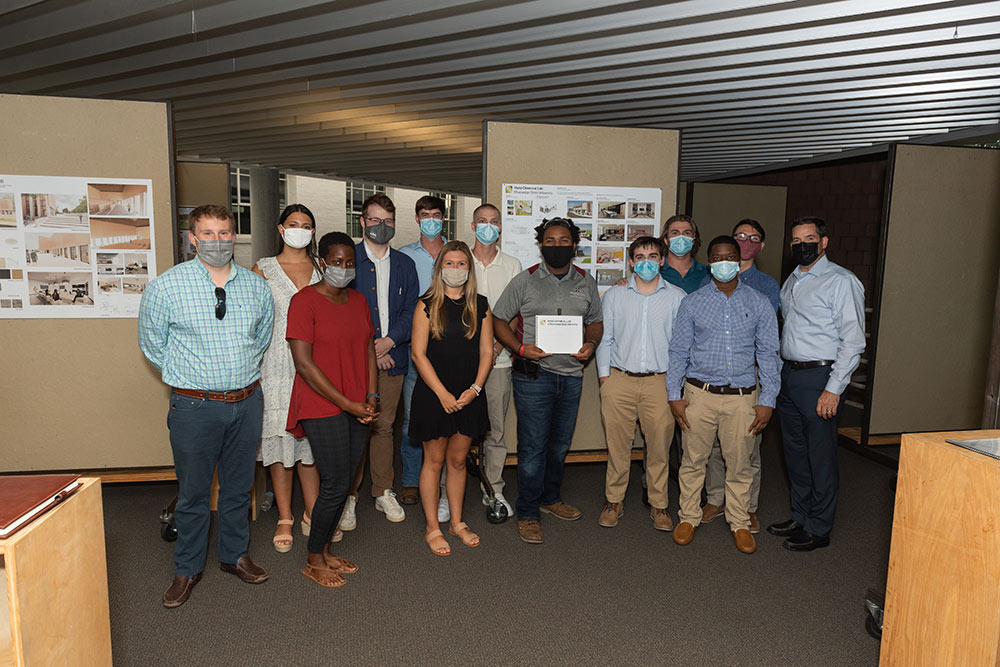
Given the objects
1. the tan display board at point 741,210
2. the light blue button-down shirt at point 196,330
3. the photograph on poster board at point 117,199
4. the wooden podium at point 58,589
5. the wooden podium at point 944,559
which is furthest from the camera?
the tan display board at point 741,210

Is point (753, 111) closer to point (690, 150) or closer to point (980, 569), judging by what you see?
point (690, 150)

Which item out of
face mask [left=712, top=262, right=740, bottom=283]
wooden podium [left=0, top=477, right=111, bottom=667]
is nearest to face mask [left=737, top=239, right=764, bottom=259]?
face mask [left=712, top=262, right=740, bottom=283]

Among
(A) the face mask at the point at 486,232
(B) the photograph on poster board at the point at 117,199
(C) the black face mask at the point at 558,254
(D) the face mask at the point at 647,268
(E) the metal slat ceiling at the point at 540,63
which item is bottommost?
(D) the face mask at the point at 647,268

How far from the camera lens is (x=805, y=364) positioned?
137 inches

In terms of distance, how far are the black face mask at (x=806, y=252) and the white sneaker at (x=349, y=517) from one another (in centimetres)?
286

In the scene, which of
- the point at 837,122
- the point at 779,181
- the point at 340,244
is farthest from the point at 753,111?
the point at 340,244

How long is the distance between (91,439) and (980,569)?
Answer: 4.44m

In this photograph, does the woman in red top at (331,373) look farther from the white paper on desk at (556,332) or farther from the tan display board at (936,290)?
the tan display board at (936,290)

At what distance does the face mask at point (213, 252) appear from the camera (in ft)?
8.93

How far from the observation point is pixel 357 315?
301cm

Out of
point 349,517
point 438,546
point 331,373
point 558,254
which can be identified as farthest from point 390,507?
point 558,254

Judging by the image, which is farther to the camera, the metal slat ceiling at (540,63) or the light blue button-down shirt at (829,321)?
the metal slat ceiling at (540,63)

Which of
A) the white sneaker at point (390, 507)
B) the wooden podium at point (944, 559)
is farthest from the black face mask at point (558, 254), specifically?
the wooden podium at point (944, 559)

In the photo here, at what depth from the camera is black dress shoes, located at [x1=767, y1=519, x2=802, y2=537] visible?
3740 millimetres
